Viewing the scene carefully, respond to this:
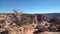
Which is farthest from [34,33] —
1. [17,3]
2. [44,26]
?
[17,3]

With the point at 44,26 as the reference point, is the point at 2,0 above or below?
above

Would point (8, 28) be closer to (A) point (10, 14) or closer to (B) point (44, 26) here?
(A) point (10, 14)

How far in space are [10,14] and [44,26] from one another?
66 centimetres

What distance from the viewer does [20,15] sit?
2.90 meters

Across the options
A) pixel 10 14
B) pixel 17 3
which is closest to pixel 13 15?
pixel 10 14

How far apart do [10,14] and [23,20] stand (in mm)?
262

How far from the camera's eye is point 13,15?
2.89 metres

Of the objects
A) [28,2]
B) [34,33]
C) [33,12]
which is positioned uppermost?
[28,2]

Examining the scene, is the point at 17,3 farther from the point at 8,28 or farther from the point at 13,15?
the point at 8,28

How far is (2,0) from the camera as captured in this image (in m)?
2.93

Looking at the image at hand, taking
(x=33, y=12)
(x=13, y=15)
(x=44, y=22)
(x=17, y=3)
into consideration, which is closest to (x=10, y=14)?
(x=13, y=15)

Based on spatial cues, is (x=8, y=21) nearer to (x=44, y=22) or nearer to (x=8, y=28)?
(x=8, y=28)

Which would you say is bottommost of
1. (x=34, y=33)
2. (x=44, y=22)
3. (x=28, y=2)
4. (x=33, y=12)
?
(x=34, y=33)

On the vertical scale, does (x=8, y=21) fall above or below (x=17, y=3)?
below
